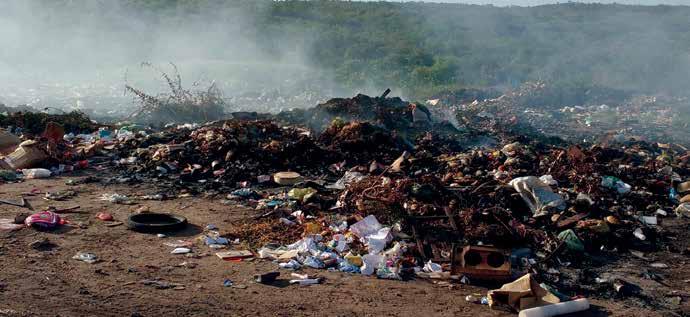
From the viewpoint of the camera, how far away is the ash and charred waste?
497 centimetres

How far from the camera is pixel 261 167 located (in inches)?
314

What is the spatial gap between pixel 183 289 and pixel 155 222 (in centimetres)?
172

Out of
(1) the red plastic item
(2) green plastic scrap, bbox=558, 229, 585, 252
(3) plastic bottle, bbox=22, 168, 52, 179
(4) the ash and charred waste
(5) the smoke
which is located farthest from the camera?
(5) the smoke

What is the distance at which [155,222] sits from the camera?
5.76 metres

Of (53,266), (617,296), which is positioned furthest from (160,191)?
(617,296)

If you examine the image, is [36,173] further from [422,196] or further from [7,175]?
[422,196]

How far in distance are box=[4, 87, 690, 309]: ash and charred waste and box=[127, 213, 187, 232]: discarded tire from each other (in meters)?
0.51

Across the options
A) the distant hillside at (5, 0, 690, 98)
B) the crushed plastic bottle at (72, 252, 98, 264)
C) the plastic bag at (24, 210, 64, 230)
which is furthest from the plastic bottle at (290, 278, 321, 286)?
the distant hillside at (5, 0, 690, 98)

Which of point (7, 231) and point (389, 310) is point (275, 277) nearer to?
point (389, 310)

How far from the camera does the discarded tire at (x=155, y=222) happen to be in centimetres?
554

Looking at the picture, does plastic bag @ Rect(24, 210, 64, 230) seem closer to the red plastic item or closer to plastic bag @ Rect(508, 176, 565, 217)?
the red plastic item

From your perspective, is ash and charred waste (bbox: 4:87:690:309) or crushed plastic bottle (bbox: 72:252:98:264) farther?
ash and charred waste (bbox: 4:87:690:309)

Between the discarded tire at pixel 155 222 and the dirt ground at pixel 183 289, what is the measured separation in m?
0.09

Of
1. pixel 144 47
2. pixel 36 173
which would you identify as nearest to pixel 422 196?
pixel 36 173
